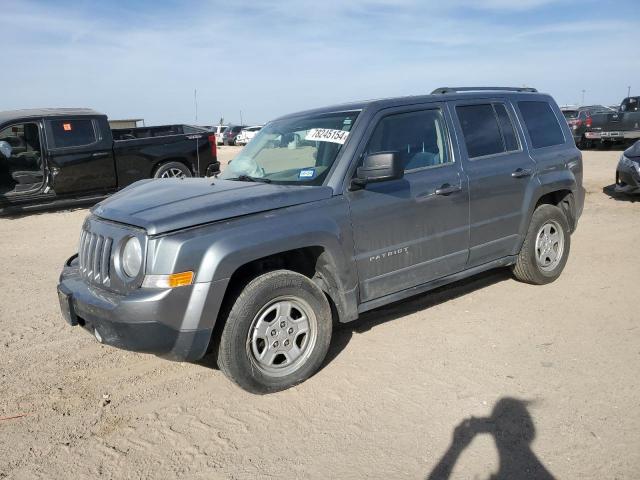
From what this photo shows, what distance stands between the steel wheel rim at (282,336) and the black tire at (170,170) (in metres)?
7.73

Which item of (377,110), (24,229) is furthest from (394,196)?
(24,229)

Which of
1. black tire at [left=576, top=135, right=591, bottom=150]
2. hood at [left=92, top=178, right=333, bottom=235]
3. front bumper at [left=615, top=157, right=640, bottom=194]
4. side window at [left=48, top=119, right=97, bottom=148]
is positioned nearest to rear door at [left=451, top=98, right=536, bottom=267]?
hood at [left=92, top=178, right=333, bottom=235]


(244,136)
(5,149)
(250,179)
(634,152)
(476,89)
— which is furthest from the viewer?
(244,136)

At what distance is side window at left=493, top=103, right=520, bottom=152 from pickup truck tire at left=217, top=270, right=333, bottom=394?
253 centimetres

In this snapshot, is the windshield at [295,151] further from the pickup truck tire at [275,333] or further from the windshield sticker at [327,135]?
the pickup truck tire at [275,333]

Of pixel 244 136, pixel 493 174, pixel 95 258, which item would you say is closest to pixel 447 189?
pixel 493 174

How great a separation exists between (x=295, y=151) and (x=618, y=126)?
61.2 feet

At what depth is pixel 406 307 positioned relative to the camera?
204 inches

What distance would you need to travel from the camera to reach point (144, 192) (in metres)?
4.12

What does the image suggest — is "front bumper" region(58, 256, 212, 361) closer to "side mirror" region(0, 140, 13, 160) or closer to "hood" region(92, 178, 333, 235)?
"hood" region(92, 178, 333, 235)

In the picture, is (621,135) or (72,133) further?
(621,135)

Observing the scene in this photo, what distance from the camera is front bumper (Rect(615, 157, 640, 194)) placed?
977 centimetres

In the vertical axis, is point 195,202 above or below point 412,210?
above

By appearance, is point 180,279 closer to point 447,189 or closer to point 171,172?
point 447,189
